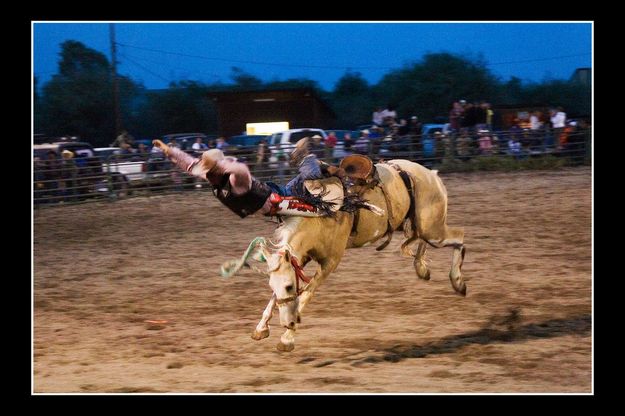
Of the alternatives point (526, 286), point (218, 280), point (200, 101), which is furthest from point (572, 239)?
point (200, 101)

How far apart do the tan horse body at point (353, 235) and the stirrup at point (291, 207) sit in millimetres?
54

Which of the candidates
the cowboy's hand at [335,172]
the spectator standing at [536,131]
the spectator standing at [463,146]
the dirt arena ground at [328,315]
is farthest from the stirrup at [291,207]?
the spectator standing at [536,131]

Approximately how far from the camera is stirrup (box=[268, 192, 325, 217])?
4.93 metres

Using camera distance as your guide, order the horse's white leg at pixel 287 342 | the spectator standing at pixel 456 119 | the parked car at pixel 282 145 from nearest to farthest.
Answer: the horse's white leg at pixel 287 342 → the parked car at pixel 282 145 → the spectator standing at pixel 456 119

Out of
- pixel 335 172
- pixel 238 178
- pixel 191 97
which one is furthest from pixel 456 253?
pixel 191 97

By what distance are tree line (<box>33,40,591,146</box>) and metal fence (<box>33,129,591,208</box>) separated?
1038cm

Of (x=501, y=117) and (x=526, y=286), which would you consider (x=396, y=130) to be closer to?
(x=501, y=117)

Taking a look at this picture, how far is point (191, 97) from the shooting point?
2941 cm

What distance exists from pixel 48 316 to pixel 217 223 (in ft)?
13.9

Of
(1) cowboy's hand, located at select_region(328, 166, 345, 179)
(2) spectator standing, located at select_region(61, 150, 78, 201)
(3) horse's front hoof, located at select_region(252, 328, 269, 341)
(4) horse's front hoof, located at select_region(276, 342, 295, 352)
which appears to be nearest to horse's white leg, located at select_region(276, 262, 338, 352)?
(4) horse's front hoof, located at select_region(276, 342, 295, 352)

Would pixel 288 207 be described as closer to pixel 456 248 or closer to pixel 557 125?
pixel 456 248

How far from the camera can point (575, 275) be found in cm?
737

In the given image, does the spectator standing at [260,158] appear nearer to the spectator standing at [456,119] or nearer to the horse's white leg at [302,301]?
the spectator standing at [456,119]

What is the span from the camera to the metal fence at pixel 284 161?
43.7ft
